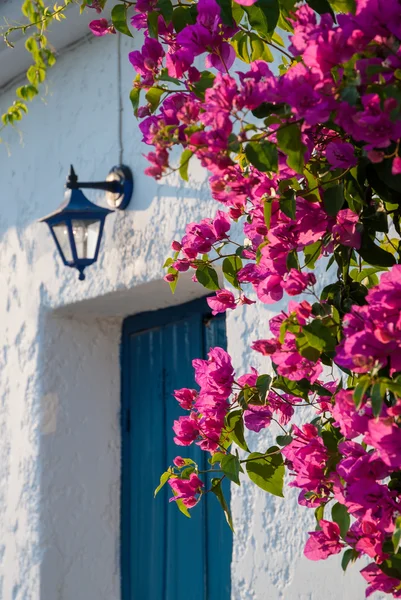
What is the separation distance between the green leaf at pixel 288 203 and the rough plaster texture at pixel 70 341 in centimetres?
236

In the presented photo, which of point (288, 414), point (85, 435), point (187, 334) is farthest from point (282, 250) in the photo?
point (85, 435)

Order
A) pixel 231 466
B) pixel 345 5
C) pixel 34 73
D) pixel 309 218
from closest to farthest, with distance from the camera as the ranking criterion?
pixel 345 5 < pixel 309 218 < pixel 231 466 < pixel 34 73

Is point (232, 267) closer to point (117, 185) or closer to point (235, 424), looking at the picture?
point (235, 424)

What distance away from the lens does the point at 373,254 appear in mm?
1548

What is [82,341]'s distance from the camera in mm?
4543

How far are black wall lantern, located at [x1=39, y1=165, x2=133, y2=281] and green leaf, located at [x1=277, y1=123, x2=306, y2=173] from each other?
8.87 feet

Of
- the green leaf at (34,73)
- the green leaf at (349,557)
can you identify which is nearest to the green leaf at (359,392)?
the green leaf at (349,557)

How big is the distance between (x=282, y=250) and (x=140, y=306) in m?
2.90

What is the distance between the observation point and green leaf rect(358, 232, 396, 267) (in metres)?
1.54

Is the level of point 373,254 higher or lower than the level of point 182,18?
lower

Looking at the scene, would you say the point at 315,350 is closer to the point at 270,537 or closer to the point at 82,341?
the point at 270,537

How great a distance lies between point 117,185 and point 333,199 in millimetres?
2672

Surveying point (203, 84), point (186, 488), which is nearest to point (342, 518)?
point (186, 488)

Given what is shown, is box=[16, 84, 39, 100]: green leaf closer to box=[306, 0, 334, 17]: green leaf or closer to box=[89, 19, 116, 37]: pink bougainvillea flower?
box=[89, 19, 116, 37]: pink bougainvillea flower
